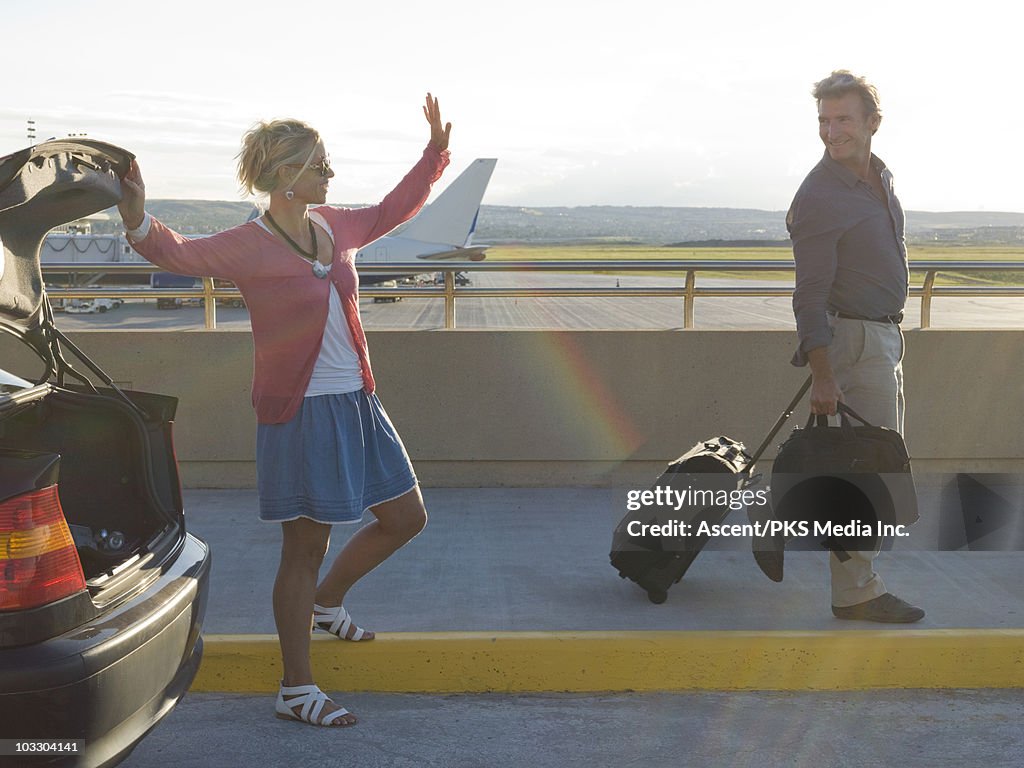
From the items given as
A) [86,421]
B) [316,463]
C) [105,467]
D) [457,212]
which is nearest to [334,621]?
[316,463]

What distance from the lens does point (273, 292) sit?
3748 mm

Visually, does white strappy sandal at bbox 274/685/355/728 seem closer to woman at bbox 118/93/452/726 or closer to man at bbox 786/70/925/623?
woman at bbox 118/93/452/726

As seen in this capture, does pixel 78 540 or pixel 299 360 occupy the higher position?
pixel 299 360

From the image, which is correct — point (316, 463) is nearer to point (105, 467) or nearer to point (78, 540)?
point (105, 467)

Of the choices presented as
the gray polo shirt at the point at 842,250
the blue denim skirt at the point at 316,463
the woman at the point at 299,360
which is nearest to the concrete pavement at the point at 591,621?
the woman at the point at 299,360

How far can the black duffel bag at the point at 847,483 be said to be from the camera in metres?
4.69

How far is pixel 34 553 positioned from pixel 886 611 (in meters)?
3.34

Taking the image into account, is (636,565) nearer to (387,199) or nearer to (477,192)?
(387,199)

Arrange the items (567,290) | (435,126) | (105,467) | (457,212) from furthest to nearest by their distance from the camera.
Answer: (457,212) → (567,290) → (435,126) → (105,467)

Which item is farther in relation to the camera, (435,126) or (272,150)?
(435,126)

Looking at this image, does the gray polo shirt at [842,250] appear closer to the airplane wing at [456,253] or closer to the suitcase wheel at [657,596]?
the suitcase wheel at [657,596]

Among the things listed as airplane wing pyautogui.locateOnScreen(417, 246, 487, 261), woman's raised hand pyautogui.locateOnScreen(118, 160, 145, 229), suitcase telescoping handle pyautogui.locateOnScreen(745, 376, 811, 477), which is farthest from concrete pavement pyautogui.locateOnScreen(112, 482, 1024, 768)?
airplane wing pyautogui.locateOnScreen(417, 246, 487, 261)

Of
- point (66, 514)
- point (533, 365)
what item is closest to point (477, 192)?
point (533, 365)

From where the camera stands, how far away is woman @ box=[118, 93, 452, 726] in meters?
3.71
